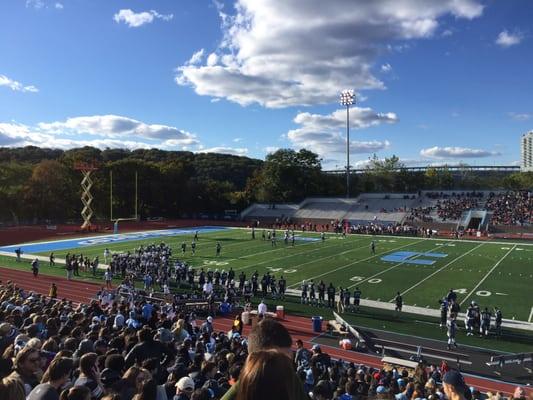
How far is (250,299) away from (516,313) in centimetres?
1238

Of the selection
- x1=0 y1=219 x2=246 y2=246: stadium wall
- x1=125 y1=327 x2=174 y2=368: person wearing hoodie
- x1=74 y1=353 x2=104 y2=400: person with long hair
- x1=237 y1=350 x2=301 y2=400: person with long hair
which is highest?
x1=237 y1=350 x2=301 y2=400: person with long hair

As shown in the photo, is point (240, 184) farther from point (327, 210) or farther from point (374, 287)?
point (374, 287)

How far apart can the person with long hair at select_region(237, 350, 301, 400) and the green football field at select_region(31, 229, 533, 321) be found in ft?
70.5

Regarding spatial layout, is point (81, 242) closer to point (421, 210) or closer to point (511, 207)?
point (421, 210)

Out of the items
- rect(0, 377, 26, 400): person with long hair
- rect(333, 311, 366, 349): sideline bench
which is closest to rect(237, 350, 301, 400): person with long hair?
rect(0, 377, 26, 400): person with long hair

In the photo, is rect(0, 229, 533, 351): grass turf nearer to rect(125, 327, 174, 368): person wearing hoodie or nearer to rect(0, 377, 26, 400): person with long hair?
rect(125, 327, 174, 368): person wearing hoodie

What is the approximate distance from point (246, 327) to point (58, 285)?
43.2ft

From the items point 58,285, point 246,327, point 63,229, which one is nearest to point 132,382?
point 246,327

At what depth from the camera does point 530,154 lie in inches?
7835

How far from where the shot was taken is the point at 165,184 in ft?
247

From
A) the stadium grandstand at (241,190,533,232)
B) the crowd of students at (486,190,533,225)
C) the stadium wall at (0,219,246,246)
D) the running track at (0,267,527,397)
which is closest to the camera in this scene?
the running track at (0,267,527,397)

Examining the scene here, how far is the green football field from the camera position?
24125 millimetres

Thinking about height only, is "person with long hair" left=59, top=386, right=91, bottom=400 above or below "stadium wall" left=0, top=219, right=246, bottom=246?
above

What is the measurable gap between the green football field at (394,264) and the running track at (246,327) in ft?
19.5
